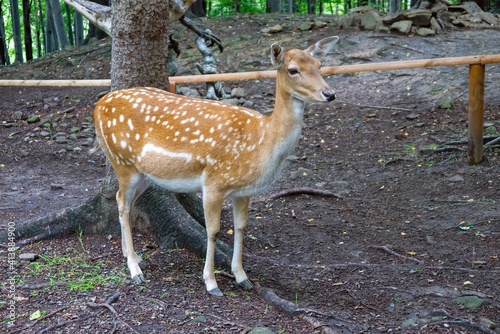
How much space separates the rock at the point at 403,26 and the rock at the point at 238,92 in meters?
3.85

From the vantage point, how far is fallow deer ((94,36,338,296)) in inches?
178

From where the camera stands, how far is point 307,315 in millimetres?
4266

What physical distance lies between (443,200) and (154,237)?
3.16 meters

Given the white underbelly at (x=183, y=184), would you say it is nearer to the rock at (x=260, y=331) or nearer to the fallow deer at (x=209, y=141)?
the fallow deer at (x=209, y=141)

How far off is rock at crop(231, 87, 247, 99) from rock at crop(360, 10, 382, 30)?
140 inches

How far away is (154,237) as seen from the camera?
568 cm

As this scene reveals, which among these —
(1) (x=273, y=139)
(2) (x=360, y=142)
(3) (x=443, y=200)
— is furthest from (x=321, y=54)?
(2) (x=360, y=142)

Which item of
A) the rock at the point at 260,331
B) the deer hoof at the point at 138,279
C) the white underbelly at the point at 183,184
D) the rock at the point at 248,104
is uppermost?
the white underbelly at the point at 183,184

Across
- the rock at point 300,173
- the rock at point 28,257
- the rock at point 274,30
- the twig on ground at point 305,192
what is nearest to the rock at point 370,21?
the rock at point 274,30

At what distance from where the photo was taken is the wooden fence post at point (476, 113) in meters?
7.57

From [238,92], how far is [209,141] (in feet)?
23.7

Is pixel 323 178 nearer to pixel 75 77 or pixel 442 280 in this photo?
pixel 442 280

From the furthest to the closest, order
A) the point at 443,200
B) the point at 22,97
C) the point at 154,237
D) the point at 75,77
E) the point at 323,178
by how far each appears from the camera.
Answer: the point at 75,77 → the point at 22,97 → the point at 323,178 → the point at 443,200 → the point at 154,237

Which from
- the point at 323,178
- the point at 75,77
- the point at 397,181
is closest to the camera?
the point at 397,181
